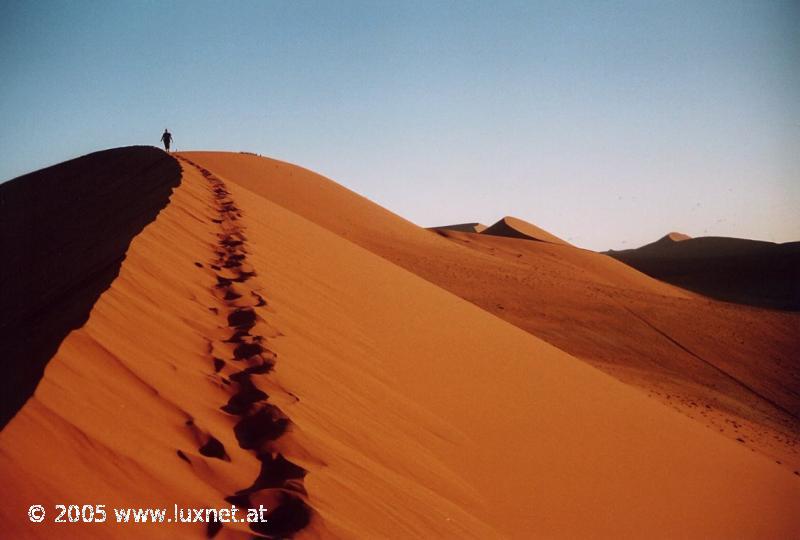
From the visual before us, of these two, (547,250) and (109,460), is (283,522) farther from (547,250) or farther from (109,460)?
(547,250)

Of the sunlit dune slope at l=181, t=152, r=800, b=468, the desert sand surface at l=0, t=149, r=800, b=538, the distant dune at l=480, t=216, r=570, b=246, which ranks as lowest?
the desert sand surface at l=0, t=149, r=800, b=538

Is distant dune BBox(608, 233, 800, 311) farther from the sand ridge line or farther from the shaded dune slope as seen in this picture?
the sand ridge line

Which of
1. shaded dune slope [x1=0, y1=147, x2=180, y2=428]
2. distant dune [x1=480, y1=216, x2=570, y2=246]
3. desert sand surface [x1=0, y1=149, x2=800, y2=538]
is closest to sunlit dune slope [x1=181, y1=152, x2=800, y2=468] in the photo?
desert sand surface [x1=0, y1=149, x2=800, y2=538]

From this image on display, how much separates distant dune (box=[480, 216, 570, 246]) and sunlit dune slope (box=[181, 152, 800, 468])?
536 inches

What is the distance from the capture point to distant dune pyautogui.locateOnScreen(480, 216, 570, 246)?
38.4 meters

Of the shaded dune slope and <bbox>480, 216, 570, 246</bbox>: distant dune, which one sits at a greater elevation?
<bbox>480, 216, 570, 246</bbox>: distant dune

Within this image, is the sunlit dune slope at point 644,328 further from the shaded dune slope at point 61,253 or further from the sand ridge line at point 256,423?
the shaded dune slope at point 61,253

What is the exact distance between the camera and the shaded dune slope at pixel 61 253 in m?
2.79

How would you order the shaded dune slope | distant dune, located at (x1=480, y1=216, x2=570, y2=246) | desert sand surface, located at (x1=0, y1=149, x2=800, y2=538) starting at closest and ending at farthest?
desert sand surface, located at (x1=0, y1=149, x2=800, y2=538), the shaded dune slope, distant dune, located at (x1=480, y1=216, x2=570, y2=246)

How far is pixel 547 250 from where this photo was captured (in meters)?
28.8

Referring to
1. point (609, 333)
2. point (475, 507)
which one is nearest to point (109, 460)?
point (475, 507)

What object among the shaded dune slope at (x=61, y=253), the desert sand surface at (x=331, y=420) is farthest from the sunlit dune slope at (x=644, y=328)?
the shaded dune slope at (x=61, y=253)

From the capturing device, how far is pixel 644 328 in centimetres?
1490

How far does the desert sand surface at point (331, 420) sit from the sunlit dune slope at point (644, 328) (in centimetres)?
340
